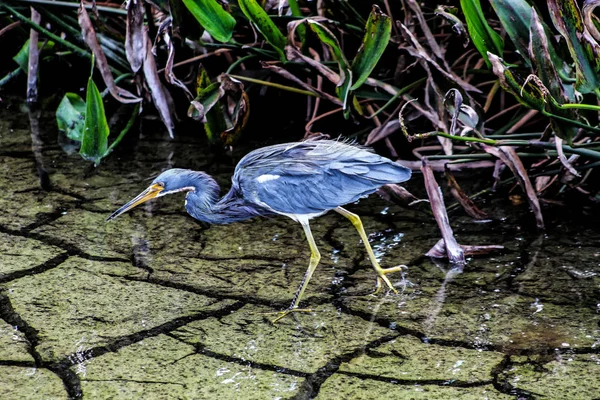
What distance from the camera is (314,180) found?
3.50 m

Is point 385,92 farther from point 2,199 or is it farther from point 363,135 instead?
point 2,199

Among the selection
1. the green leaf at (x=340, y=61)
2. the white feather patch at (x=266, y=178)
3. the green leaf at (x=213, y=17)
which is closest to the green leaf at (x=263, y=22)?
the green leaf at (x=213, y=17)

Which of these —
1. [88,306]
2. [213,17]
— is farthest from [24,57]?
[88,306]

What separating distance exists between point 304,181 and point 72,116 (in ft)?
7.47

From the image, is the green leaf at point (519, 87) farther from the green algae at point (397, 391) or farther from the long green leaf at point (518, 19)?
the green algae at point (397, 391)

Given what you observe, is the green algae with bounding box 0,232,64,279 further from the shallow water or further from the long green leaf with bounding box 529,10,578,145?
the long green leaf with bounding box 529,10,578,145

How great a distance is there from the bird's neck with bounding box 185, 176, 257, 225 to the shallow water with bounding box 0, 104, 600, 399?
0.85ft

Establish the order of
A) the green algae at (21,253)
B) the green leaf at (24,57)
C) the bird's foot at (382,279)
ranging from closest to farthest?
the bird's foot at (382,279)
the green algae at (21,253)
the green leaf at (24,57)

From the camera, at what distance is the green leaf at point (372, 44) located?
4.05 m

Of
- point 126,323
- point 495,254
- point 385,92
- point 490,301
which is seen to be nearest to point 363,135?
point 385,92

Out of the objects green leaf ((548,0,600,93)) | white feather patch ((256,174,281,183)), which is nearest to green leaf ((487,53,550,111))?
Result: green leaf ((548,0,600,93))

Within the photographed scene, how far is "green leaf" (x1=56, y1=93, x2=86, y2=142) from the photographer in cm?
516

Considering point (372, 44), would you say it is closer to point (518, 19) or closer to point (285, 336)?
point (518, 19)

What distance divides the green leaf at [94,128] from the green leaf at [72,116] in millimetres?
483
